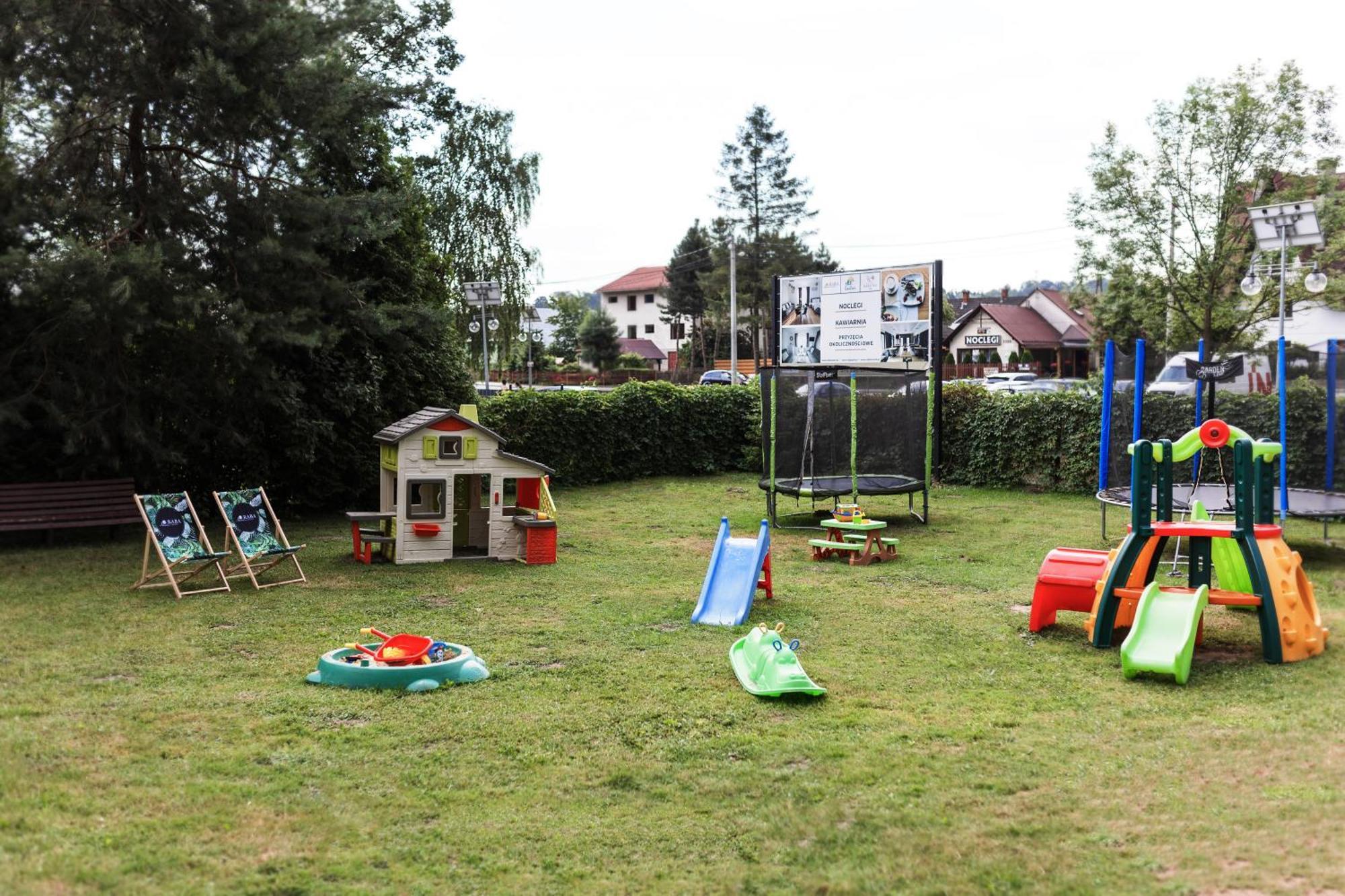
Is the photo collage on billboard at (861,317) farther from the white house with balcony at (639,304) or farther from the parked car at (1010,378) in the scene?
the white house with balcony at (639,304)

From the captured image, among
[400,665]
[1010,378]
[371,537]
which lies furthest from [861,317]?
[1010,378]

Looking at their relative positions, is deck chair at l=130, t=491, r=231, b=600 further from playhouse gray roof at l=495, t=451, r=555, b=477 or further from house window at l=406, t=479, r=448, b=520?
playhouse gray roof at l=495, t=451, r=555, b=477

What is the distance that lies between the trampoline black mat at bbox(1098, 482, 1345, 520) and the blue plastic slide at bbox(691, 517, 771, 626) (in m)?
4.02

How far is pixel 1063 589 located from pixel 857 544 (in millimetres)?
3887

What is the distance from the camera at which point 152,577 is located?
10.2 m

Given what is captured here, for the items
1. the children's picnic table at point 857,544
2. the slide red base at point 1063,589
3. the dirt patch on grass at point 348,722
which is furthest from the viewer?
the children's picnic table at point 857,544

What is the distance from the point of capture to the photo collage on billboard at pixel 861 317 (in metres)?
Result: 17.5

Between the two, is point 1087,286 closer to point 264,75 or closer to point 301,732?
point 264,75

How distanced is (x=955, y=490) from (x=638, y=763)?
45.3ft

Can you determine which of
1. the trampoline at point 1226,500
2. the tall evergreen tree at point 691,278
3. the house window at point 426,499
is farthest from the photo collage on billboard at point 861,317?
the tall evergreen tree at point 691,278

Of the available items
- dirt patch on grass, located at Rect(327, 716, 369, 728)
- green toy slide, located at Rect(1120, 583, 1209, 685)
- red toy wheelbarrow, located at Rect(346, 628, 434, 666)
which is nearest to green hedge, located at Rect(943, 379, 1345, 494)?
green toy slide, located at Rect(1120, 583, 1209, 685)

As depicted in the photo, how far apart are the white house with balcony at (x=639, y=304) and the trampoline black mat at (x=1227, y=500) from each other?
7863cm

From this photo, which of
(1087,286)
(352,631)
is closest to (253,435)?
(352,631)

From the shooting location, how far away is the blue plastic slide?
870 centimetres
